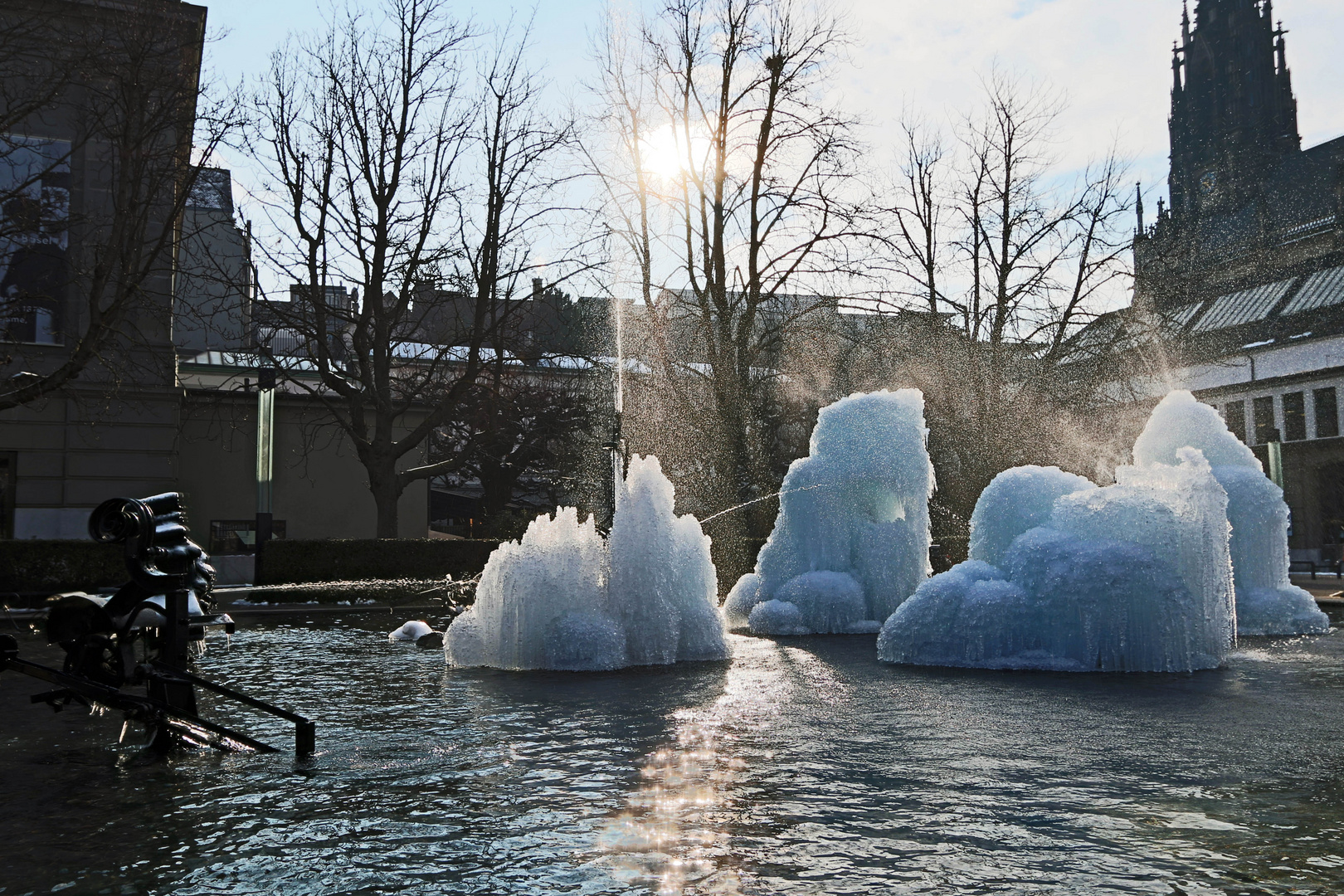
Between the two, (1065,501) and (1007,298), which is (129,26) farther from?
(1007,298)

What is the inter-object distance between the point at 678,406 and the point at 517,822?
2336 cm

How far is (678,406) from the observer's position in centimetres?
2836

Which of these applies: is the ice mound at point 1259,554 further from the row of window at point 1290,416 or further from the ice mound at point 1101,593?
the row of window at point 1290,416

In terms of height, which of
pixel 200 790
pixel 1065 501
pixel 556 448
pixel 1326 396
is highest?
pixel 1326 396

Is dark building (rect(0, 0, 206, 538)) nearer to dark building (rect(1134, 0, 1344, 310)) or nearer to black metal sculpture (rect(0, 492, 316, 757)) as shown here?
black metal sculpture (rect(0, 492, 316, 757))

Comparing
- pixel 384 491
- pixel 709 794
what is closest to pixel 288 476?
pixel 384 491

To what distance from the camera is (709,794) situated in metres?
5.78

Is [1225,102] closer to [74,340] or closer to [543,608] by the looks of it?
[74,340]

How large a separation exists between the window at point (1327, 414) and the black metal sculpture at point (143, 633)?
48890 mm

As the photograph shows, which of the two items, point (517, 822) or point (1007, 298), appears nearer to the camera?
point (517, 822)

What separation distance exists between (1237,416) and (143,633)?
54.3 meters

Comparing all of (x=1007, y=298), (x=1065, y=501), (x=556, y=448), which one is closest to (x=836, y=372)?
(x=1007, y=298)

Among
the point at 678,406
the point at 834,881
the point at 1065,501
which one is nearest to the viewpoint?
the point at 834,881

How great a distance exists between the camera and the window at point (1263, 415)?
1925 inches
